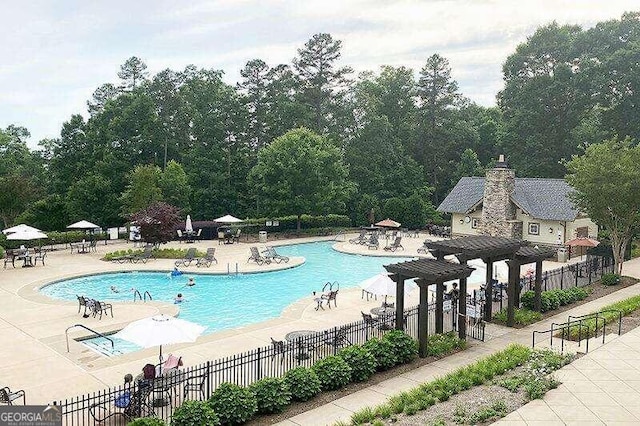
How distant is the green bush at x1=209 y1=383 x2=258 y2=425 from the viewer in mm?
11031

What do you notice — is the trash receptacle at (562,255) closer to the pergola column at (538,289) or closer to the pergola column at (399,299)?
the pergola column at (538,289)

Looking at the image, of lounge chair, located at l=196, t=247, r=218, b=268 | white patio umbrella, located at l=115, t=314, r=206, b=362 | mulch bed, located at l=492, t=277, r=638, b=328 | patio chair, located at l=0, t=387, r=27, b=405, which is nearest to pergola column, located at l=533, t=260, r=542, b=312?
mulch bed, located at l=492, t=277, r=638, b=328

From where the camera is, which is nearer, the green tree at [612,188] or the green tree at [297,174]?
the green tree at [612,188]

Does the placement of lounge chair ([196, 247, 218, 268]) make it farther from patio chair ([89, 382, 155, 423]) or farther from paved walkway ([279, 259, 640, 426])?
patio chair ([89, 382, 155, 423])

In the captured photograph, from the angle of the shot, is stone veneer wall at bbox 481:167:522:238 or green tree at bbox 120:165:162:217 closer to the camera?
stone veneer wall at bbox 481:167:522:238

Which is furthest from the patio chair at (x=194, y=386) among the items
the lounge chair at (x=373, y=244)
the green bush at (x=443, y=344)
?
the lounge chair at (x=373, y=244)

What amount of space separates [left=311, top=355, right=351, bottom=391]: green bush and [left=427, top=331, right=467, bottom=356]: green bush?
337cm

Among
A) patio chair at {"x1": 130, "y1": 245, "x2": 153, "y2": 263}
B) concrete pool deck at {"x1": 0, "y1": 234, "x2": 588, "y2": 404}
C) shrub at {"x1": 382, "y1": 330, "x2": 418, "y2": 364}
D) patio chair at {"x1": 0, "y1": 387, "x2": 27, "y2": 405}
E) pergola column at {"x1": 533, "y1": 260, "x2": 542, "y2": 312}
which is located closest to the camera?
patio chair at {"x1": 0, "y1": 387, "x2": 27, "y2": 405}

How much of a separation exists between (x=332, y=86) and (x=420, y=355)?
52952mm

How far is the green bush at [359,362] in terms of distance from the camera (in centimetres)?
1359

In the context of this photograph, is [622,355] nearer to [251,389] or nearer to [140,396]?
[251,389]

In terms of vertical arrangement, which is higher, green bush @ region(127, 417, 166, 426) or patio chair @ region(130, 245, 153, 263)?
green bush @ region(127, 417, 166, 426)

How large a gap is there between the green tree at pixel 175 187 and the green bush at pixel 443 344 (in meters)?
33.7

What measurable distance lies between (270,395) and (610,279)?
20029 millimetres
